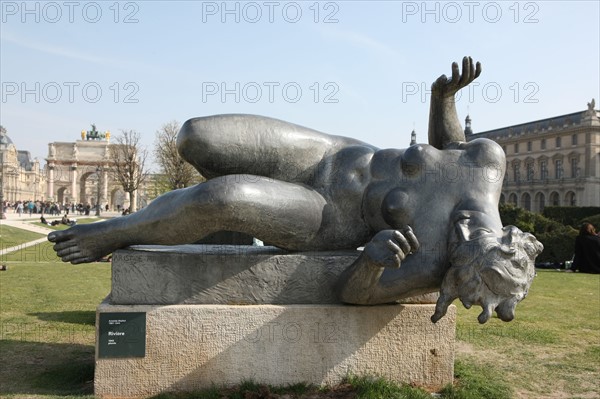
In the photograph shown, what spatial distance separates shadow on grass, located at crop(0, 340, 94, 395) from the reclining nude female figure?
976 mm

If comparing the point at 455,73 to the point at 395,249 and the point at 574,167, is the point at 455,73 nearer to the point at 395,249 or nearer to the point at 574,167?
the point at 395,249

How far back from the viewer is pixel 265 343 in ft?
12.6

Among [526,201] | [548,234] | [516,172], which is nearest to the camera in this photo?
[548,234]

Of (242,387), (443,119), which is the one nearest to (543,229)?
(443,119)

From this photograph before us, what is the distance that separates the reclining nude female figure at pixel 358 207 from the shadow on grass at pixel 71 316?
10.5 feet

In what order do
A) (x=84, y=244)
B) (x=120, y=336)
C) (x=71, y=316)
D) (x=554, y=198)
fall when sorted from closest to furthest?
(x=120, y=336) → (x=84, y=244) → (x=71, y=316) → (x=554, y=198)

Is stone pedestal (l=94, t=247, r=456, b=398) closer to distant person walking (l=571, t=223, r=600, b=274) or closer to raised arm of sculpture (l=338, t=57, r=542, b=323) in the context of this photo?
raised arm of sculpture (l=338, t=57, r=542, b=323)

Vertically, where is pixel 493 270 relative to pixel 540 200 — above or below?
above

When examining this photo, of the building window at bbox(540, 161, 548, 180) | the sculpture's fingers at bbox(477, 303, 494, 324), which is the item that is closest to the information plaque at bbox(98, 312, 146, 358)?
the sculpture's fingers at bbox(477, 303, 494, 324)

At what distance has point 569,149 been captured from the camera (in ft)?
A: 253

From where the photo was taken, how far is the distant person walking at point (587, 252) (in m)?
15.4

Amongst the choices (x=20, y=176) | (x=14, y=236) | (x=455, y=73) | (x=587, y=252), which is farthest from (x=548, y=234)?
(x=20, y=176)

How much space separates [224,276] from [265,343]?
0.58 m

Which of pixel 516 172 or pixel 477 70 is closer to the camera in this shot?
pixel 477 70
